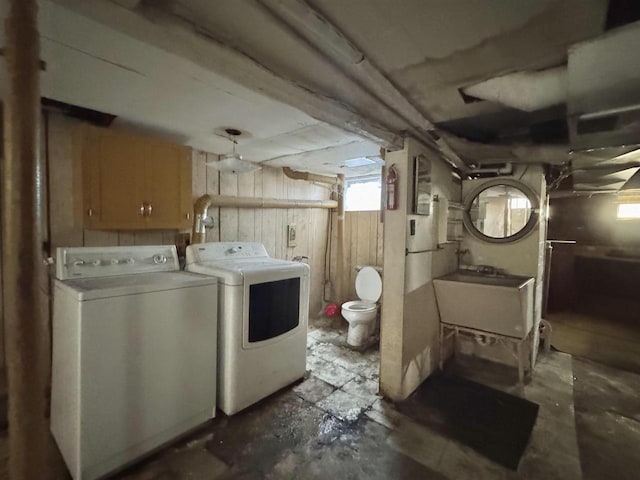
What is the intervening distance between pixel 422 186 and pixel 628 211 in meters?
4.37

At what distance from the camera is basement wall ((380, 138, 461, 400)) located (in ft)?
6.91

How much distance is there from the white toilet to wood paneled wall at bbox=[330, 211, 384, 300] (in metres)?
0.25

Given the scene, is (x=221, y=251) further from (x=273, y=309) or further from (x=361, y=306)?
(x=361, y=306)

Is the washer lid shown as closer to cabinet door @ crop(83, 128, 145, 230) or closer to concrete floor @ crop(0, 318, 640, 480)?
concrete floor @ crop(0, 318, 640, 480)

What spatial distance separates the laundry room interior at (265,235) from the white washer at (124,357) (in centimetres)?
1

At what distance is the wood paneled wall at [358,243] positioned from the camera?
144 inches

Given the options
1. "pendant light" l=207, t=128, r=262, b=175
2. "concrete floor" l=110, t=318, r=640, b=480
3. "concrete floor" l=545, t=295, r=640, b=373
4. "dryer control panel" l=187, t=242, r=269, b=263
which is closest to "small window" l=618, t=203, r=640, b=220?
"concrete floor" l=545, t=295, r=640, b=373

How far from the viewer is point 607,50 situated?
1.02 meters

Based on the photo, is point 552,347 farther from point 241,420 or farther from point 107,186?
point 107,186

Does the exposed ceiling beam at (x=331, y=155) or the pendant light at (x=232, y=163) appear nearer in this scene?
the pendant light at (x=232, y=163)

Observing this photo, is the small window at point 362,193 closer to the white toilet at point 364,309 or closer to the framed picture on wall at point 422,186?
the white toilet at point 364,309

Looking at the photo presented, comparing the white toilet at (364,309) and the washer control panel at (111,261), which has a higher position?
the washer control panel at (111,261)

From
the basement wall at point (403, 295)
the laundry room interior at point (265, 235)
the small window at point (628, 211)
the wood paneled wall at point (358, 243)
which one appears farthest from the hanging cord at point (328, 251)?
the small window at point (628, 211)

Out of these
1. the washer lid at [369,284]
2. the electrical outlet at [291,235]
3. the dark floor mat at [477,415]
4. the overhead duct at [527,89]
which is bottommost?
the dark floor mat at [477,415]
